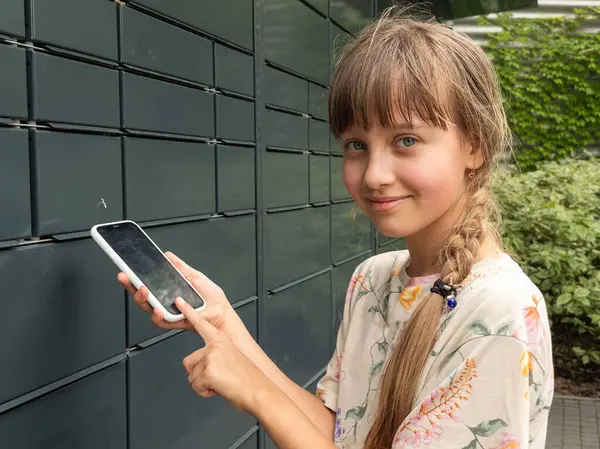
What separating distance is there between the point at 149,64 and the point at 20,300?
98 cm

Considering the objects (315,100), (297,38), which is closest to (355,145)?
(297,38)

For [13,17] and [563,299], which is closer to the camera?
[13,17]

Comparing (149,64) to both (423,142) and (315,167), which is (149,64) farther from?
(315,167)

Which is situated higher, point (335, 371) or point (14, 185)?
point (14, 185)

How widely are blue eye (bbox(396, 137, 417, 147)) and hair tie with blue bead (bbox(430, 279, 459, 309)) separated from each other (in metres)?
0.30

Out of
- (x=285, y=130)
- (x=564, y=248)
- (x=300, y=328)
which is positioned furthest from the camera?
(x=564, y=248)

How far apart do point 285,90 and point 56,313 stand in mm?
2303

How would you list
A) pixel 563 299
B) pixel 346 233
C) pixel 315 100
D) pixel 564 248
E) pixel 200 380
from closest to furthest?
pixel 200 380 < pixel 315 100 < pixel 346 233 < pixel 563 299 < pixel 564 248

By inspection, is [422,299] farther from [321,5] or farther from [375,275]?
[321,5]

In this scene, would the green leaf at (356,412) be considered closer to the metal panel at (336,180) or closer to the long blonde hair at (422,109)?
the long blonde hair at (422,109)

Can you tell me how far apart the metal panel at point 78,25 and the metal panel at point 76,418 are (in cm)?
88

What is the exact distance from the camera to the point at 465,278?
4.90ft

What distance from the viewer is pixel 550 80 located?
11.5 m

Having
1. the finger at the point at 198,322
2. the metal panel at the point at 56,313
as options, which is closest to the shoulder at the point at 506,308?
the finger at the point at 198,322
